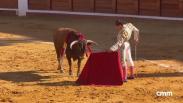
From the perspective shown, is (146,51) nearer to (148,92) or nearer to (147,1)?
(148,92)

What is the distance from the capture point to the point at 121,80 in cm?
918

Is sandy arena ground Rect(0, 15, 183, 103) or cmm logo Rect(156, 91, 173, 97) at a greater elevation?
cmm logo Rect(156, 91, 173, 97)

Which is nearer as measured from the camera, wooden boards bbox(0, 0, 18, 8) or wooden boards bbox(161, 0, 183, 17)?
wooden boards bbox(161, 0, 183, 17)

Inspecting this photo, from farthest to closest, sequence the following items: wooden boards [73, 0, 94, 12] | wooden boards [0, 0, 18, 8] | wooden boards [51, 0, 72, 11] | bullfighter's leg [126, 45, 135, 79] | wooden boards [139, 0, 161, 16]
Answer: wooden boards [0, 0, 18, 8] < wooden boards [51, 0, 72, 11] < wooden boards [73, 0, 94, 12] < wooden boards [139, 0, 161, 16] < bullfighter's leg [126, 45, 135, 79]

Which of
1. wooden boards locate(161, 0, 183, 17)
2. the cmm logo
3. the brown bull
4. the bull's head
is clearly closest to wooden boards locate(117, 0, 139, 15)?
wooden boards locate(161, 0, 183, 17)

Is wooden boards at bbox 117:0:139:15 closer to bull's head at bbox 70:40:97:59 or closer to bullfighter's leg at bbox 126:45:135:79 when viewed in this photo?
bullfighter's leg at bbox 126:45:135:79

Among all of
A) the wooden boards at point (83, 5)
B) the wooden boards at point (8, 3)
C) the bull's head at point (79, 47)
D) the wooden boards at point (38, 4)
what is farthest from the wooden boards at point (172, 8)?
the bull's head at point (79, 47)

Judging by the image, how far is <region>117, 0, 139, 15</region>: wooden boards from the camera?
1919 cm

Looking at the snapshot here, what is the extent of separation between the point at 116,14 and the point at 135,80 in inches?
397

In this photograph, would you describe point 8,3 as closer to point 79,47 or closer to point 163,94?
point 79,47

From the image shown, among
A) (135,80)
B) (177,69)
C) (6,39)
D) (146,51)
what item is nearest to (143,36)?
(146,51)

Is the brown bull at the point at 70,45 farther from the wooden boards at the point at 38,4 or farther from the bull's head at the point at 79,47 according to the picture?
the wooden boards at the point at 38,4

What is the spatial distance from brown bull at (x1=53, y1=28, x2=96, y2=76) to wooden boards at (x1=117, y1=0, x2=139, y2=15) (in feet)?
30.4

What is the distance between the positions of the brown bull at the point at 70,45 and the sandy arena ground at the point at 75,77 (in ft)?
1.22
